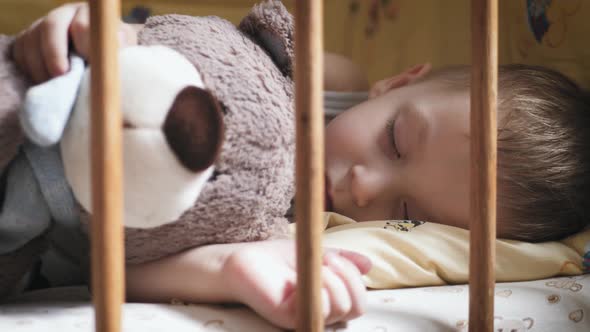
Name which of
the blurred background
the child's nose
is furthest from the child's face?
the blurred background

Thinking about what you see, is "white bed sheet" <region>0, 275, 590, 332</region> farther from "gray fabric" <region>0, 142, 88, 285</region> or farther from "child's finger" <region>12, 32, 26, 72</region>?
"child's finger" <region>12, 32, 26, 72</region>

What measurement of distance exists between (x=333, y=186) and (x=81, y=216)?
1.47 feet

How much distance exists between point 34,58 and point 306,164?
0.28 meters

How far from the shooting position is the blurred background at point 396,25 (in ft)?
4.27

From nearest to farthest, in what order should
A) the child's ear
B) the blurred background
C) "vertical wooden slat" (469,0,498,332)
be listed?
"vertical wooden slat" (469,0,498,332), the child's ear, the blurred background

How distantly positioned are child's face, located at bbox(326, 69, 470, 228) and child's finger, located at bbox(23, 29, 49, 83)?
Answer: 0.48 meters

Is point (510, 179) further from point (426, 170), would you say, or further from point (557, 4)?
point (557, 4)

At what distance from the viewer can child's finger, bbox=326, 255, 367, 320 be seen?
59 cm

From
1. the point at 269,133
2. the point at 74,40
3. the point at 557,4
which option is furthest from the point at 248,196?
the point at 557,4

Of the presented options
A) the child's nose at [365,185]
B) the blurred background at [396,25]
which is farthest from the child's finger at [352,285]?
the blurred background at [396,25]

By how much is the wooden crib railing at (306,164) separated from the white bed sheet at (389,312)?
0.09 meters

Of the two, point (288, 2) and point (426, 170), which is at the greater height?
point (288, 2)

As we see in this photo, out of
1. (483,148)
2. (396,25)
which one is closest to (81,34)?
(483,148)

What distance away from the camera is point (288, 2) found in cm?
160
